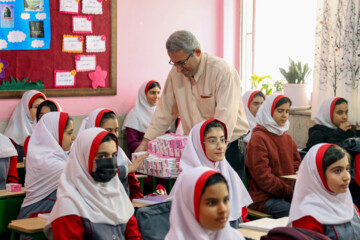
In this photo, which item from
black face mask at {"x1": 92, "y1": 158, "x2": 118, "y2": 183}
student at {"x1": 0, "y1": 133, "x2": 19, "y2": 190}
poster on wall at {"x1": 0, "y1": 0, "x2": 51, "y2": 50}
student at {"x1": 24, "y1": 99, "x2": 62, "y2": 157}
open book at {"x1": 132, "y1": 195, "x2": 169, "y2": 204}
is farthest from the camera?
poster on wall at {"x1": 0, "y1": 0, "x2": 51, "y2": 50}

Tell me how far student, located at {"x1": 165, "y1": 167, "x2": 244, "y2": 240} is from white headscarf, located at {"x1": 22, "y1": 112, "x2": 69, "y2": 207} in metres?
1.59

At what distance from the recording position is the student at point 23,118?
18.5ft

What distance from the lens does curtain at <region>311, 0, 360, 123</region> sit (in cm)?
585

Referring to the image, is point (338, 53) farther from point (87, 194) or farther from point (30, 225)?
point (30, 225)

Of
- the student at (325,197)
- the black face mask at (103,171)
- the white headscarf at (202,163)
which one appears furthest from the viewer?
the white headscarf at (202,163)

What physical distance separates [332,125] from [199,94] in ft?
5.88

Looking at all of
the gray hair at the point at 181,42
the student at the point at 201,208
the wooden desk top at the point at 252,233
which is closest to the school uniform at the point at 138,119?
the gray hair at the point at 181,42

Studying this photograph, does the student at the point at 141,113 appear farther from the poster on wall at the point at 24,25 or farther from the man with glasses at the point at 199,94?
the man with glasses at the point at 199,94

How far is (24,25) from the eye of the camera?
5738 millimetres

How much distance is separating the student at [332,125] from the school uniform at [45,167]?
8.21ft

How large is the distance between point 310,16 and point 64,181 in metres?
4.46

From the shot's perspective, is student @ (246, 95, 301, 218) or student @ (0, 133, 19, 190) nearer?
student @ (246, 95, 301, 218)

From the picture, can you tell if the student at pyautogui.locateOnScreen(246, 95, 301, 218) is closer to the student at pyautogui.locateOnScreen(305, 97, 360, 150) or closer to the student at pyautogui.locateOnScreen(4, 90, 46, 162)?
the student at pyautogui.locateOnScreen(305, 97, 360, 150)

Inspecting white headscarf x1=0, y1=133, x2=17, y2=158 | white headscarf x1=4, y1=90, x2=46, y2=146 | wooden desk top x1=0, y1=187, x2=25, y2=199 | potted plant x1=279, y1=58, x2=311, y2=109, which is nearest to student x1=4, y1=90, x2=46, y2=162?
white headscarf x1=4, y1=90, x2=46, y2=146
